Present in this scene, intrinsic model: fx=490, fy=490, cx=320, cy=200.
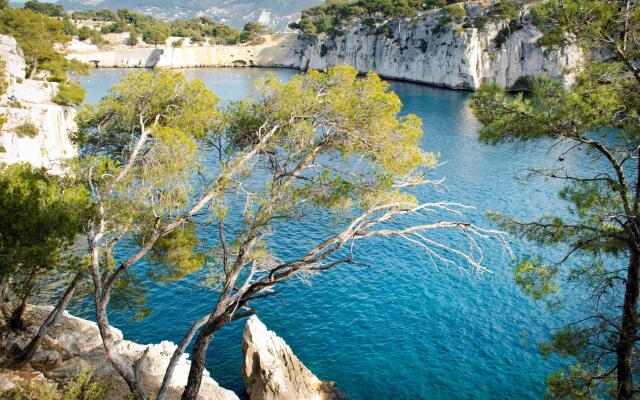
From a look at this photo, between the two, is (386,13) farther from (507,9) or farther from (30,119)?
(30,119)

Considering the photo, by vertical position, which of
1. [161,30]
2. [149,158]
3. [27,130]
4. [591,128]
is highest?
[161,30]

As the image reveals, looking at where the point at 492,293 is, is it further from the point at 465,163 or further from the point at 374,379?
the point at 465,163

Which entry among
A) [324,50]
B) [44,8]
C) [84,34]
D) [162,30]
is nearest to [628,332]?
[324,50]

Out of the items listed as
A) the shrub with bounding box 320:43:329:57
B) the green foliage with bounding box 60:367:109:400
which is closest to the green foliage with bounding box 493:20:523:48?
the shrub with bounding box 320:43:329:57

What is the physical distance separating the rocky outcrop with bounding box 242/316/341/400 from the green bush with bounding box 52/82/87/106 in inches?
1165

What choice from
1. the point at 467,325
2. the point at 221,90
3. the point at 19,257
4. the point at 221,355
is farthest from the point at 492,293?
the point at 221,90

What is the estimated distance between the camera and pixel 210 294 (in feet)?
80.9

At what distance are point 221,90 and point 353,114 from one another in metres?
→ 74.8

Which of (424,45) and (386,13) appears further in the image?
(386,13)

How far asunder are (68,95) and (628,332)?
41.1 m

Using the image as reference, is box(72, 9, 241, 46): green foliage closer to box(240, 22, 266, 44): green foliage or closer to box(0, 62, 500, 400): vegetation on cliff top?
box(240, 22, 266, 44): green foliage

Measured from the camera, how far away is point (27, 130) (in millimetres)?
33594

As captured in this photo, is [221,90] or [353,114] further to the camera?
[221,90]

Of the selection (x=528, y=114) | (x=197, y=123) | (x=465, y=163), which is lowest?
(x=465, y=163)
